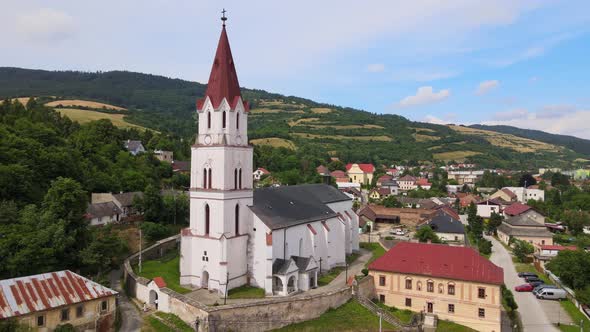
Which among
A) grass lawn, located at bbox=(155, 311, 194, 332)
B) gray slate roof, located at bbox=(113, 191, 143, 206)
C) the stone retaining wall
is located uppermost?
gray slate roof, located at bbox=(113, 191, 143, 206)

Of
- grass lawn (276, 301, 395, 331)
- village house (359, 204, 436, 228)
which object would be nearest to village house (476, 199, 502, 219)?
village house (359, 204, 436, 228)

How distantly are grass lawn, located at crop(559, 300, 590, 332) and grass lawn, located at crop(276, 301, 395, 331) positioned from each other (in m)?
17.2

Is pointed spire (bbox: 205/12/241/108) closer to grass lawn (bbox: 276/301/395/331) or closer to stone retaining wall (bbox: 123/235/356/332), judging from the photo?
stone retaining wall (bbox: 123/235/356/332)

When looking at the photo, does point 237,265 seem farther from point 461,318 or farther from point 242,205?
point 461,318

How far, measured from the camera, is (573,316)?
142 ft

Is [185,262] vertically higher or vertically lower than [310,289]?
higher

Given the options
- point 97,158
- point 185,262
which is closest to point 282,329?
point 185,262

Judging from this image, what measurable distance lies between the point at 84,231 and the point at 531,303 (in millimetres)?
45551

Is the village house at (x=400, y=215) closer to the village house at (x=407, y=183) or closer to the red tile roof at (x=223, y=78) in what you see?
the red tile roof at (x=223, y=78)

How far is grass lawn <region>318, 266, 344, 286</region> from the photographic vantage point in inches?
1724

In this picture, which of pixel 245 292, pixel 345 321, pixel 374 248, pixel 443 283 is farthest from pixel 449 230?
pixel 245 292

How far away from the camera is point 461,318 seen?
3834cm

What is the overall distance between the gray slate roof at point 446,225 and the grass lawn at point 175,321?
4664 cm

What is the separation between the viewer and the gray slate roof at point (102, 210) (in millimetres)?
54188
